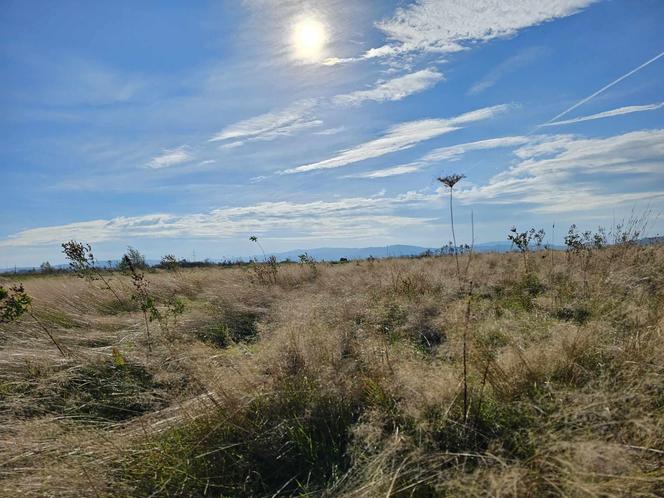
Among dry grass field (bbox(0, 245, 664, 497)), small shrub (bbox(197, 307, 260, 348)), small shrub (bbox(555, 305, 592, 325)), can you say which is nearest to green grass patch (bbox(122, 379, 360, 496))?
dry grass field (bbox(0, 245, 664, 497))

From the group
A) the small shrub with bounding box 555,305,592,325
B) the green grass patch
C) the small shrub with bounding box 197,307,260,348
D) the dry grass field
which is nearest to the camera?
the dry grass field

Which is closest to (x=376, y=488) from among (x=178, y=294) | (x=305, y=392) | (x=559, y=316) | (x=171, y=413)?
(x=305, y=392)

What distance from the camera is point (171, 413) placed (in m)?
2.93

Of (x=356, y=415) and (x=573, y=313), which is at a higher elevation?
(x=573, y=313)

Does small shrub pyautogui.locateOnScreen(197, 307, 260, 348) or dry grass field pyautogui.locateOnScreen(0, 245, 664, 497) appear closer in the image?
dry grass field pyautogui.locateOnScreen(0, 245, 664, 497)

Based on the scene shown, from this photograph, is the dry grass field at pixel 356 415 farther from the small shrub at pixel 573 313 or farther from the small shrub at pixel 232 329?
the small shrub at pixel 232 329

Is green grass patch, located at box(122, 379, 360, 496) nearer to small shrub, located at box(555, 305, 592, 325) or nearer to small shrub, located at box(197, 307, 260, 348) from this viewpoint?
small shrub, located at box(197, 307, 260, 348)

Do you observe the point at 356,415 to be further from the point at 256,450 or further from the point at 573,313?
the point at 573,313

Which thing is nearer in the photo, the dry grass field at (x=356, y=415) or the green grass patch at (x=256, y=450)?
the dry grass field at (x=356, y=415)

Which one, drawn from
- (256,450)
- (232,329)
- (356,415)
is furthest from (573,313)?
Result: (232,329)

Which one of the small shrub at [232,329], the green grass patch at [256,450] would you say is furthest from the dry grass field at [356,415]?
the small shrub at [232,329]

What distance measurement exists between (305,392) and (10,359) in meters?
3.19

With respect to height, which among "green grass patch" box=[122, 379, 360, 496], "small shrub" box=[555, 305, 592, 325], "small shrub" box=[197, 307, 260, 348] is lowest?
"green grass patch" box=[122, 379, 360, 496]

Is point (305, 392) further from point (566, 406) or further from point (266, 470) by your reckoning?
point (566, 406)
